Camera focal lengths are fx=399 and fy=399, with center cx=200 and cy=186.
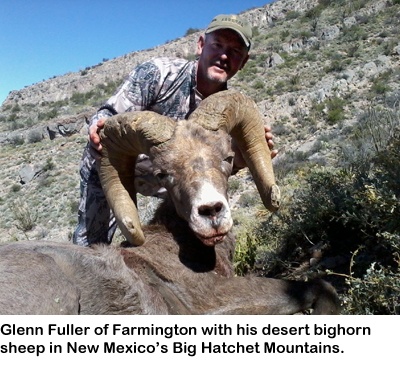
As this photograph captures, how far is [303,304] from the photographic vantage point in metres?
4.00

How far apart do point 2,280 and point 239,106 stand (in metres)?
2.98

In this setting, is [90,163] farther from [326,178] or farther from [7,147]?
[7,147]

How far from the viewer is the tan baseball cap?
493cm

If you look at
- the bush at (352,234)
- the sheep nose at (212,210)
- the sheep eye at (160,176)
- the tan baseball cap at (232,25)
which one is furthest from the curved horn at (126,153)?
the bush at (352,234)

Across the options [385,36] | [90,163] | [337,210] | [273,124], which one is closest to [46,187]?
[273,124]

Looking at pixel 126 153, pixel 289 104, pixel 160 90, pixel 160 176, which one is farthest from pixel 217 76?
pixel 289 104

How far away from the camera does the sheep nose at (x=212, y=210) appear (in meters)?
3.52

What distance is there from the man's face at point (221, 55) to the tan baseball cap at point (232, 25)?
0.07 meters

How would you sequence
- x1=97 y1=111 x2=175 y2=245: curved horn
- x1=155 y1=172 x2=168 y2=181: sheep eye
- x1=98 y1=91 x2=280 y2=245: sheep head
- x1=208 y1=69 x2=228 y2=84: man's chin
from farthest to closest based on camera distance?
x1=208 y1=69 x2=228 y2=84: man's chin, x1=155 y1=172 x2=168 y2=181: sheep eye, x1=97 y1=111 x2=175 y2=245: curved horn, x1=98 y1=91 x2=280 y2=245: sheep head

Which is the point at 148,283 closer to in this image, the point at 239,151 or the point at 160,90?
the point at 239,151

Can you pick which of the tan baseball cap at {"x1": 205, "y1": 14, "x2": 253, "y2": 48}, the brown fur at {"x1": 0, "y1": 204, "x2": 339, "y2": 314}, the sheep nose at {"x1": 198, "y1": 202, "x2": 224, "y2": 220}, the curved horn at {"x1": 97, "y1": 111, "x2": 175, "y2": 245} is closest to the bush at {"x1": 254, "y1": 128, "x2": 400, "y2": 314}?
the brown fur at {"x1": 0, "y1": 204, "x2": 339, "y2": 314}

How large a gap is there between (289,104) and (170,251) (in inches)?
782

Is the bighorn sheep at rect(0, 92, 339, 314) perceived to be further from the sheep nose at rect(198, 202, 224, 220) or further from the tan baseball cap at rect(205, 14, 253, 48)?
the tan baseball cap at rect(205, 14, 253, 48)

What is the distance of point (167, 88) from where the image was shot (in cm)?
536
